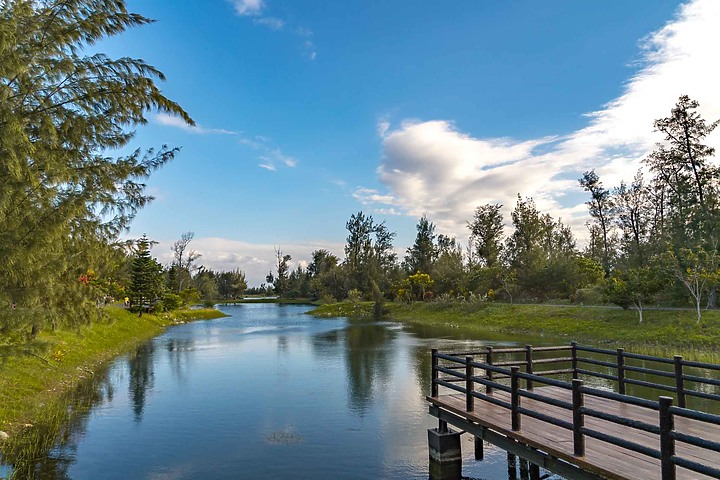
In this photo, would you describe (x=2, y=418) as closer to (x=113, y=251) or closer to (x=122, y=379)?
(x=113, y=251)

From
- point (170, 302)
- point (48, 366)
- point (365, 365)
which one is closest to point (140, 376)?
point (48, 366)

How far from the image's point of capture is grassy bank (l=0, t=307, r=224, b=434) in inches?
468

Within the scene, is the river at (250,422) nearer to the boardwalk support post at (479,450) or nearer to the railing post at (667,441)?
the boardwalk support post at (479,450)

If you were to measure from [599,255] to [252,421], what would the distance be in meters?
54.7

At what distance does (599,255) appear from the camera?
5700 cm

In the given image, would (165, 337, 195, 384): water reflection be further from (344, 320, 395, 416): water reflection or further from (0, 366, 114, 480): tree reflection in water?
(344, 320, 395, 416): water reflection

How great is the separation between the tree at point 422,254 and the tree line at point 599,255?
19 centimetres

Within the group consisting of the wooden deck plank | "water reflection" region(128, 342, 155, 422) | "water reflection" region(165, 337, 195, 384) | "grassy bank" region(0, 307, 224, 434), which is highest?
the wooden deck plank

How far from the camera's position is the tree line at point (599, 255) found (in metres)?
29.6

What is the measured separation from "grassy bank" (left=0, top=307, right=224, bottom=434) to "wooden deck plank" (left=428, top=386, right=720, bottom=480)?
8.41m

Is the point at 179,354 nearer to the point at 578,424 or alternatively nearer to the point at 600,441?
the point at 600,441

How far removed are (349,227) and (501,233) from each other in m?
36.3

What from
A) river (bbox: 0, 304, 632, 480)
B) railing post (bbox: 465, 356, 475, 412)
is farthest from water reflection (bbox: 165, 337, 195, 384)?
railing post (bbox: 465, 356, 475, 412)

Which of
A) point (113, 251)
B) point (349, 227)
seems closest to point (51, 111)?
point (113, 251)
